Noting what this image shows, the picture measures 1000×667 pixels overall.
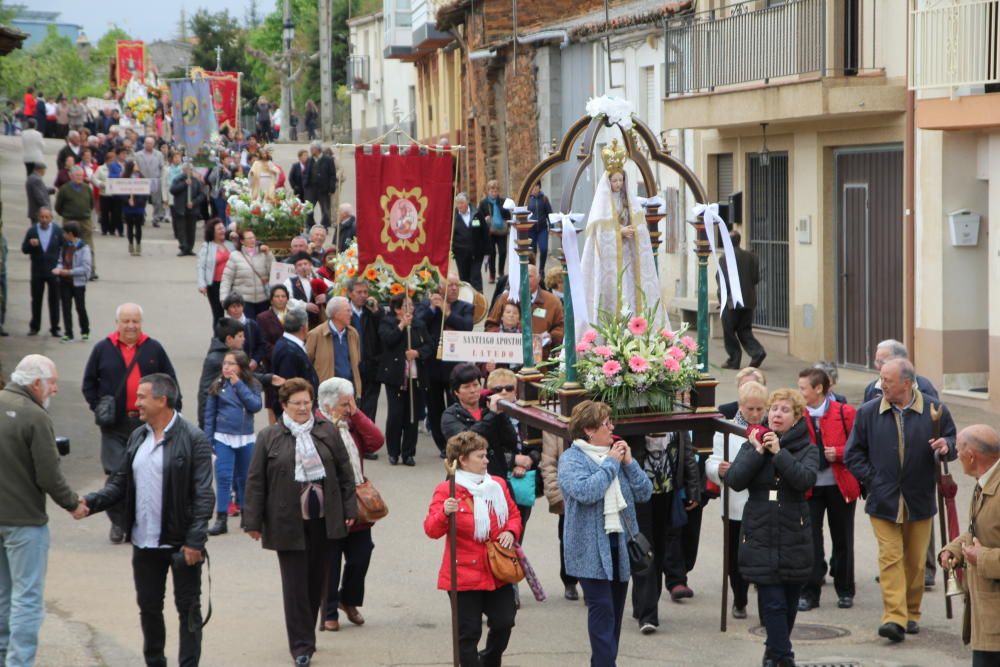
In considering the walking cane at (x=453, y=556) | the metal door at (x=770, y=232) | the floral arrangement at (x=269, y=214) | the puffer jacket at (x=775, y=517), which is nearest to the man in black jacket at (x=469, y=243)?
the metal door at (x=770, y=232)

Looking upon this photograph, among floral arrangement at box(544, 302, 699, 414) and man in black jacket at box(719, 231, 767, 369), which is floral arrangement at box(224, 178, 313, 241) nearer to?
man in black jacket at box(719, 231, 767, 369)

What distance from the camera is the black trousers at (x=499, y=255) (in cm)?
2819

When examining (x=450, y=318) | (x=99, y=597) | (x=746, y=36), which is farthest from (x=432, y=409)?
(x=746, y=36)

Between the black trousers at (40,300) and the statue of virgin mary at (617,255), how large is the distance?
12.9 m

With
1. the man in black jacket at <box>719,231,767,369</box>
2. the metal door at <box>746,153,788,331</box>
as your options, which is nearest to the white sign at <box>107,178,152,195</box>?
the metal door at <box>746,153,788,331</box>

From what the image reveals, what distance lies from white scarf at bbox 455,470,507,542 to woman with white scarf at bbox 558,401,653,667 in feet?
1.23

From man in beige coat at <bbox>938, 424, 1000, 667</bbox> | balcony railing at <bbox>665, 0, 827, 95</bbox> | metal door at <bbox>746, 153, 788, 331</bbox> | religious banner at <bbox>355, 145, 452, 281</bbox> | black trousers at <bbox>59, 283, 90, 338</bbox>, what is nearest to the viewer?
man in beige coat at <bbox>938, 424, 1000, 667</bbox>

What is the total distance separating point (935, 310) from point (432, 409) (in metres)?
6.75

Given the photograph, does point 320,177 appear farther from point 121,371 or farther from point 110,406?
point 110,406

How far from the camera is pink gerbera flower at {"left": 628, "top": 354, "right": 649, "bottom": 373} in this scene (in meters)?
9.77

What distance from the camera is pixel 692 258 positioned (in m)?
25.0

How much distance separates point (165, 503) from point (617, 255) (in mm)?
3718

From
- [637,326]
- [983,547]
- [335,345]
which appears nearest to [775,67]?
[335,345]

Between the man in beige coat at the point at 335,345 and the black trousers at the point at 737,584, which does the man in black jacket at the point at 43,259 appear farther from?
the black trousers at the point at 737,584
